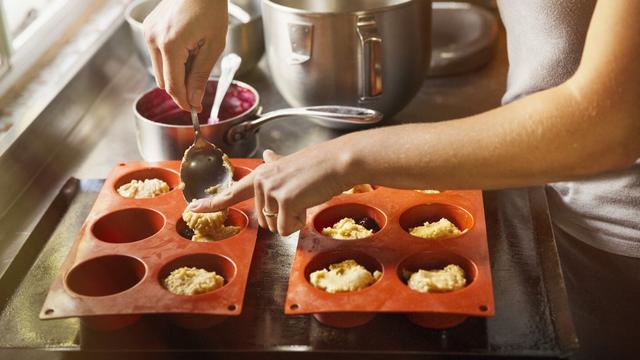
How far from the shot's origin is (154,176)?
1.69m

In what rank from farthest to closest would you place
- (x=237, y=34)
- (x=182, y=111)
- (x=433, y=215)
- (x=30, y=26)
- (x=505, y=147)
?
(x=30, y=26) < (x=237, y=34) < (x=182, y=111) < (x=433, y=215) < (x=505, y=147)

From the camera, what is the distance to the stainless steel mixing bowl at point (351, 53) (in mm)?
1708

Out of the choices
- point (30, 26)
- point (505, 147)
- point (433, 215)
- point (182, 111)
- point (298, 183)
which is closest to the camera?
point (505, 147)

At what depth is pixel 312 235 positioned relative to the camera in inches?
56.9

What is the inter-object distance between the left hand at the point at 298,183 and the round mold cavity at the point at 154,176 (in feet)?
1.18

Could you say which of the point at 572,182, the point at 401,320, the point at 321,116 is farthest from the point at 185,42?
the point at 572,182

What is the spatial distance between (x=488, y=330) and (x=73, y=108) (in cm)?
125

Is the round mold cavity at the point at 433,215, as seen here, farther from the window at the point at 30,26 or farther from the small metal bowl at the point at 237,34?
the window at the point at 30,26

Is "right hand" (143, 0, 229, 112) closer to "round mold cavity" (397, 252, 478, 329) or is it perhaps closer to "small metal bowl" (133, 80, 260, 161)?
"small metal bowl" (133, 80, 260, 161)

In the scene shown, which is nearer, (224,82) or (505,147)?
(505,147)

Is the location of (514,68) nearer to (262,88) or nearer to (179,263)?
(262,88)

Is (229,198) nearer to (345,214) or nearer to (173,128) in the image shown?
(345,214)

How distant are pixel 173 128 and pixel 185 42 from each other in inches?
8.5

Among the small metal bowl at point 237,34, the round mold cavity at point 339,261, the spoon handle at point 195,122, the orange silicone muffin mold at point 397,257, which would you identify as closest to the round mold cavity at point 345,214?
the orange silicone muffin mold at point 397,257
